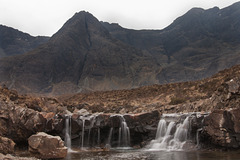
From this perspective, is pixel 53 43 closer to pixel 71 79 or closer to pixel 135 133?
pixel 71 79

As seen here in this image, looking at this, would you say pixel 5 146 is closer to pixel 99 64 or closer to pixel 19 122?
pixel 19 122

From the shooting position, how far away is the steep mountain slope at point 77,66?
137125 millimetres

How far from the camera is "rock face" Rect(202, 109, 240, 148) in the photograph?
20.0 metres

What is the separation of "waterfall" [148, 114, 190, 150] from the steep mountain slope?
106m

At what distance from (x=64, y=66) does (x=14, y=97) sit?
433 ft

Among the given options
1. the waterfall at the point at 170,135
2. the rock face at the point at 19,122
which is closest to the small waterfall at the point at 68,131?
the rock face at the point at 19,122

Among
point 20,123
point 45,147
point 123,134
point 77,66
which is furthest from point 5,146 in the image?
point 77,66

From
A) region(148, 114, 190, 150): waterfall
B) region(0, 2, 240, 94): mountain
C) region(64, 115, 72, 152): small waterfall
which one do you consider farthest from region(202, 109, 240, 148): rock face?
region(0, 2, 240, 94): mountain

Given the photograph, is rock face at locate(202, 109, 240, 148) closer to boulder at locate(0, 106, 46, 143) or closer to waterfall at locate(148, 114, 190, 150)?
waterfall at locate(148, 114, 190, 150)

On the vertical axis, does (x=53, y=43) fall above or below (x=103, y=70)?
above

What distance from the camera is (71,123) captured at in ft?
89.4

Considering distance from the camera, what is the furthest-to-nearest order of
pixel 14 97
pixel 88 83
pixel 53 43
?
pixel 53 43
pixel 88 83
pixel 14 97

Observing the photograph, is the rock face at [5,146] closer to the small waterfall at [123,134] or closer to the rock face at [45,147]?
the rock face at [45,147]

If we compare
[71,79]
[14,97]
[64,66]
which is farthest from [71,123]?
A: [64,66]
